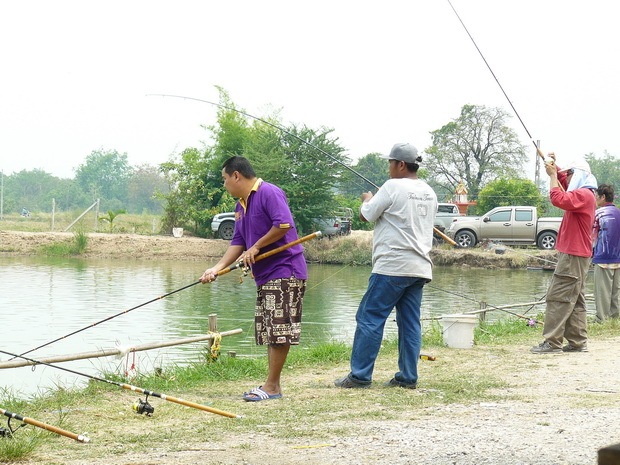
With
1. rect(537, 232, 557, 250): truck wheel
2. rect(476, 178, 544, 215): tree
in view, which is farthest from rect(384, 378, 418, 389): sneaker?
rect(476, 178, 544, 215): tree

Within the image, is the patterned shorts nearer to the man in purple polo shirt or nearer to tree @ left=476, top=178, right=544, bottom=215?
the man in purple polo shirt

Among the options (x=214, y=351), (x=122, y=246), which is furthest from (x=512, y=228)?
(x=214, y=351)

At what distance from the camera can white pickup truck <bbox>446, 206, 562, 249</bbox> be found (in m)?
28.8

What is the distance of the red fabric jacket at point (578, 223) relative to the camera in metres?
7.52

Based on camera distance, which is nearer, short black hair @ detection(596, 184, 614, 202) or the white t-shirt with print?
the white t-shirt with print

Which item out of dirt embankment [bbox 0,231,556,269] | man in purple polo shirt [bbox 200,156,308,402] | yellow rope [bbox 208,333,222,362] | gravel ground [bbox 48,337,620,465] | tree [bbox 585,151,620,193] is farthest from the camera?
tree [bbox 585,151,620,193]

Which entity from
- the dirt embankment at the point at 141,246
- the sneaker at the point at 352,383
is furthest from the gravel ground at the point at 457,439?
the dirt embankment at the point at 141,246

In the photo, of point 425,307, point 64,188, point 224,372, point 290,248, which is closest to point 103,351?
point 224,372

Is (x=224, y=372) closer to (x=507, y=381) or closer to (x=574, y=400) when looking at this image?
(x=507, y=381)

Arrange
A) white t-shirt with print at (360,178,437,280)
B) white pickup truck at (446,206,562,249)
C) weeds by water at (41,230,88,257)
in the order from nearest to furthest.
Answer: white t-shirt with print at (360,178,437,280)
white pickup truck at (446,206,562,249)
weeds by water at (41,230,88,257)

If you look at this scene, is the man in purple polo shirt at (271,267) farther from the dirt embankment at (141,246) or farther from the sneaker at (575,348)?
the dirt embankment at (141,246)

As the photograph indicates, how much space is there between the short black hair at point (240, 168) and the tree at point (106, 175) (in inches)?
3385

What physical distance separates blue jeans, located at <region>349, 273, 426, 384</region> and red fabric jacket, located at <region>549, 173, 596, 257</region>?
1906mm

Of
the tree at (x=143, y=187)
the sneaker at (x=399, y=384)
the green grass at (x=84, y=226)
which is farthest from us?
the tree at (x=143, y=187)
